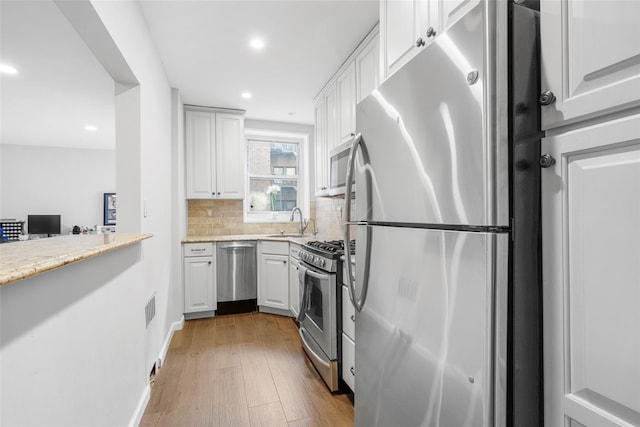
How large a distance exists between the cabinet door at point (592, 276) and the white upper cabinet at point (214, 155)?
11.9 feet

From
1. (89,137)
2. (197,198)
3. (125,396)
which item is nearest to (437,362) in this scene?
(125,396)

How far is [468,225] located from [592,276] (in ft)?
0.87

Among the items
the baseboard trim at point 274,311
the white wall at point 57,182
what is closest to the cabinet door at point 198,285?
the baseboard trim at point 274,311

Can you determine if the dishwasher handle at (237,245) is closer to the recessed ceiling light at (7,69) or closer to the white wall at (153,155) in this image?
the white wall at (153,155)

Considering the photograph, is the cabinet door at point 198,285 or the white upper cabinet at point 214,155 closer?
the cabinet door at point 198,285

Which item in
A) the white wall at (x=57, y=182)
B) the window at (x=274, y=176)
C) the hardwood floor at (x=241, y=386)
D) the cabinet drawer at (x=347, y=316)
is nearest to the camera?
the hardwood floor at (x=241, y=386)

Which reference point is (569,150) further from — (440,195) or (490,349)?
(490,349)

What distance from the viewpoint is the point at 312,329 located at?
2.40 metres

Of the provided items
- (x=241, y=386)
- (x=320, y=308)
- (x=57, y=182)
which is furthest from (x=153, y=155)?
(x=57, y=182)

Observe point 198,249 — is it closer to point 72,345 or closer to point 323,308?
point 323,308

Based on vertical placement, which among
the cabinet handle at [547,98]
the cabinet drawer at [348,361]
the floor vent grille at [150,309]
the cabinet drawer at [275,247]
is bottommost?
the cabinet drawer at [348,361]

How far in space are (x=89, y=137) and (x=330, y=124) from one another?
5134mm

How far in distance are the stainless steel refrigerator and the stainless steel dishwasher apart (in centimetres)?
282

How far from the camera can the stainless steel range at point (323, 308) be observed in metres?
2.05
